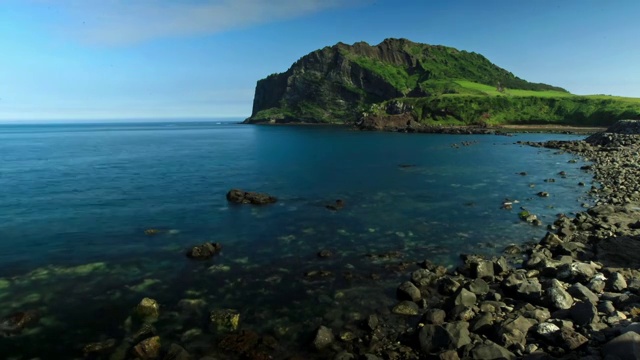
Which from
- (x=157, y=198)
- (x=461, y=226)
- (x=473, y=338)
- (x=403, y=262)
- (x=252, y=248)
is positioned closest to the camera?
(x=473, y=338)

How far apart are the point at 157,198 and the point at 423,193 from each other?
119 feet

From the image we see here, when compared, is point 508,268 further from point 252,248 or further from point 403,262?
point 252,248

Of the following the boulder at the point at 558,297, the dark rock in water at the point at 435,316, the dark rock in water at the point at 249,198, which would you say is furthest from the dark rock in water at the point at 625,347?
the dark rock in water at the point at 249,198

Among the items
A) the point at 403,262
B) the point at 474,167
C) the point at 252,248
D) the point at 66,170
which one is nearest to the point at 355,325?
the point at 403,262

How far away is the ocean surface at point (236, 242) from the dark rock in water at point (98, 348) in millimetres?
621

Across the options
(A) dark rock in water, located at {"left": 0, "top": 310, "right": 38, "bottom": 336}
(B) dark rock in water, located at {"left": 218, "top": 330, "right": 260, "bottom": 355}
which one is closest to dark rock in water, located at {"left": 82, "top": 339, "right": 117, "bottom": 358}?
(A) dark rock in water, located at {"left": 0, "top": 310, "right": 38, "bottom": 336}

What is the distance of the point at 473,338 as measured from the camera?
666 inches

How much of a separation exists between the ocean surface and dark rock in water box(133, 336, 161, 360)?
1.17 m

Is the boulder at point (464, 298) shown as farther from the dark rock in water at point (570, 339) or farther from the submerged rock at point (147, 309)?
the submerged rock at point (147, 309)

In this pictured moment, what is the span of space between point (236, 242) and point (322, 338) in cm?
1703

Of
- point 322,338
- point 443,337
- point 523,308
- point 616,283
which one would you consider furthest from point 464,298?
point 616,283

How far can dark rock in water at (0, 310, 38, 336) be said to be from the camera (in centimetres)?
1928

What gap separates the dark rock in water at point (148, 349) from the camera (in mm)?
16953

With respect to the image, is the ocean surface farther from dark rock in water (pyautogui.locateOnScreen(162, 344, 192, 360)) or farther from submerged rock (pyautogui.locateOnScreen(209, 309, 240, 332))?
submerged rock (pyautogui.locateOnScreen(209, 309, 240, 332))
